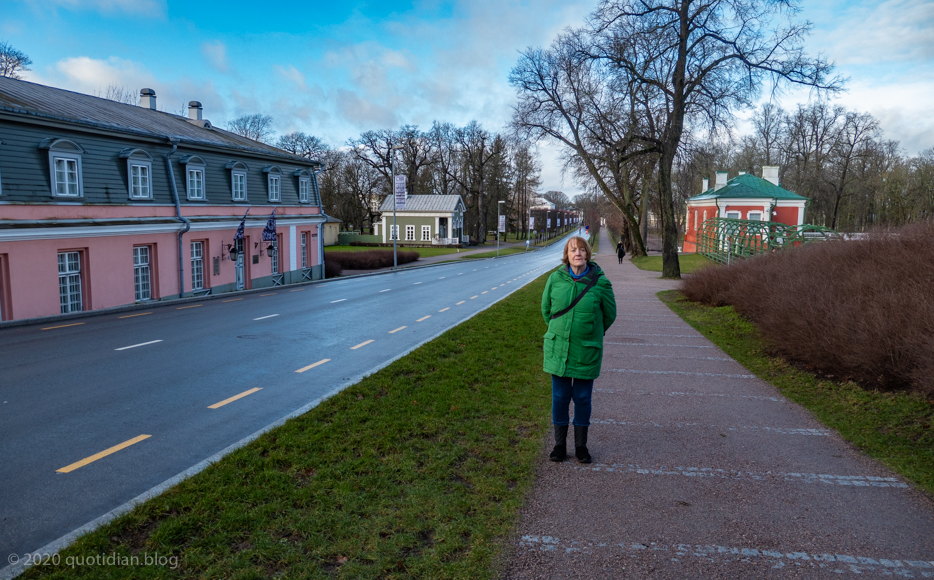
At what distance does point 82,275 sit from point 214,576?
60.8 feet

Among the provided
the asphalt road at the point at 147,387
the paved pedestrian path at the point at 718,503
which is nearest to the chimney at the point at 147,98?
the asphalt road at the point at 147,387

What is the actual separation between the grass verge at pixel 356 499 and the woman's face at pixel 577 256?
1777mm

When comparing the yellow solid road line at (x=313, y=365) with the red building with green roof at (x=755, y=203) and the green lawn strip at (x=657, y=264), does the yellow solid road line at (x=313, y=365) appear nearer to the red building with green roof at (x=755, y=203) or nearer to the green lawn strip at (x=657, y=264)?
the green lawn strip at (x=657, y=264)

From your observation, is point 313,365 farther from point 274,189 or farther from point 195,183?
point 274,189

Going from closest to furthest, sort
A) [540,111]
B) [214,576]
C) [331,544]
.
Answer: [214,576] → [331,544] → [540,111]

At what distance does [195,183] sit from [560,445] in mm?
22632

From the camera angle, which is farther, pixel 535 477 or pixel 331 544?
pixel 535 477

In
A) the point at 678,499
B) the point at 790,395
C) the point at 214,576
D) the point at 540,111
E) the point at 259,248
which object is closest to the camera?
the point at 214,576

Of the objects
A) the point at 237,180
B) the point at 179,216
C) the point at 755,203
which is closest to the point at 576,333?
the point at 179,216

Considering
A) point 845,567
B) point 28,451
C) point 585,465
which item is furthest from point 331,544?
point 28,451

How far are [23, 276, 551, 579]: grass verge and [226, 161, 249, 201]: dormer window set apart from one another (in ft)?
70.7

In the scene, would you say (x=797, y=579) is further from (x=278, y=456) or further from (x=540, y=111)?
(x=540, y=111)

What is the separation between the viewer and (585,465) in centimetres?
524

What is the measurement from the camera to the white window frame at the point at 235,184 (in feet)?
85.4
